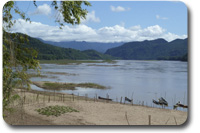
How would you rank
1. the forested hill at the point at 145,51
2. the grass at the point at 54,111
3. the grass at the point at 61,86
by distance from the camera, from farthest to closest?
the forested hill at the point at 145,51
the grass at the point at 61,86
the grass at the point at 54,111

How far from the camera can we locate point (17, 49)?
4082mm

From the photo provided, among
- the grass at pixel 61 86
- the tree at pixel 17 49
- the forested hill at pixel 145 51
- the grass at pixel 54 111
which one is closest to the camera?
the tree at pixel 17 49

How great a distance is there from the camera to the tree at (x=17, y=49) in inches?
159

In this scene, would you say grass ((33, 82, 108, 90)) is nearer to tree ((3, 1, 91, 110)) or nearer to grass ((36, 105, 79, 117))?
grass ((36, 105, 79, 117))

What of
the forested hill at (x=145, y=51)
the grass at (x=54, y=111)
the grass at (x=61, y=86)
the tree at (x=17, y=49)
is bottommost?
the grass at (x=61, y=86)

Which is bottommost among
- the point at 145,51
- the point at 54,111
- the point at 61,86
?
the point at 61,86

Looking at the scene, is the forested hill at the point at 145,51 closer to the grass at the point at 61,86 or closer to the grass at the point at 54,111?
the grass at the point at 61,86

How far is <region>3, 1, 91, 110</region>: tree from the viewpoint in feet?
13.3

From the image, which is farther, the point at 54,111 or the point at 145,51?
the point at 145,51

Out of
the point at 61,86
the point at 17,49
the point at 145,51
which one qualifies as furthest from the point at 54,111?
the point at 145,51

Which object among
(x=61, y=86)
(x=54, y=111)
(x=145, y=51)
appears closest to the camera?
(x=54, y=111)

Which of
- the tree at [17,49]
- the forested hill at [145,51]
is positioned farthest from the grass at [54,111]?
the forested hill at [145,51]

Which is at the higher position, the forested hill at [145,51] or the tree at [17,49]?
the forested hill at [145,51]

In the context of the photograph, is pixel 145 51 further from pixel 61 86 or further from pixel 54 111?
pixel 54 111
